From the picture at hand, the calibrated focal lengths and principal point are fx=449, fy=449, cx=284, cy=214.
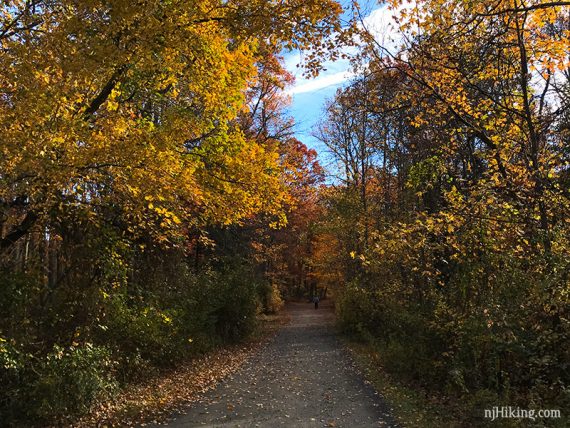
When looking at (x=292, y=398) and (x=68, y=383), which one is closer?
(x=68, y=383)

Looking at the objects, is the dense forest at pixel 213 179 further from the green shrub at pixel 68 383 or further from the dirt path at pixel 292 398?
the dirt path at pixel 292 398

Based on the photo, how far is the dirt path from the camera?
290 inches

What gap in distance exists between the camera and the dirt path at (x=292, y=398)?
290 inches

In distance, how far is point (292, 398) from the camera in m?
8.93

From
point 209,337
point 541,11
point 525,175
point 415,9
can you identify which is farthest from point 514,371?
point 209,337

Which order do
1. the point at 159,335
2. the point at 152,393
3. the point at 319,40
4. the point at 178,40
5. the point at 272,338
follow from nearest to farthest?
the point at 178,40 → the point at 319,40 → the point at 152,393 → the point at 159,335 → the point at 272,338

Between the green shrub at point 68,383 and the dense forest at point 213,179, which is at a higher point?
the dense forest at point 213,179

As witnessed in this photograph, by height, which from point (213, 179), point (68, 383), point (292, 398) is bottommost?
point (292, 398)

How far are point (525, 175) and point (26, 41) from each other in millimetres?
7787

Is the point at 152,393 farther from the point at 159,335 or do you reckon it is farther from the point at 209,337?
the point at 209,337

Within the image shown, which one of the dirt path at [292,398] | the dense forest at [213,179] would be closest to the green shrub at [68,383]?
the dense forest at [213,179]

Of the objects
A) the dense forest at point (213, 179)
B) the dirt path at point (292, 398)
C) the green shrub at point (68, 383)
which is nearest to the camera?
the dense forest at point (213, 179)

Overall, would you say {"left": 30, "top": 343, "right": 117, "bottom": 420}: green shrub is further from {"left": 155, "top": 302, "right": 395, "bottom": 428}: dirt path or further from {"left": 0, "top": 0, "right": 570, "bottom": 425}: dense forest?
{"left": 155, "top": 302, "right": 395, "bottom": 428}: dirt path

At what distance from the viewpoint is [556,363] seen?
6.49m
